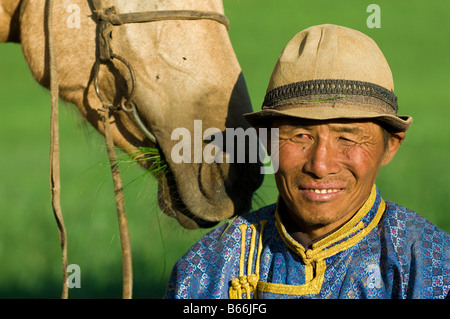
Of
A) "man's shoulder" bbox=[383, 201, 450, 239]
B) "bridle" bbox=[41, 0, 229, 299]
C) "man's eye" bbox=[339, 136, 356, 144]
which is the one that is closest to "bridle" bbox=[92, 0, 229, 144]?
"bridle" bbox=[41, 0, 229, 299]

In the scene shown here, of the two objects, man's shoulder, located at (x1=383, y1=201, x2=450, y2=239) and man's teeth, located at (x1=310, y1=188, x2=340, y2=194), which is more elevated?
man's teeth, located at (x1=310, y1=188, x2=340, y2=194)

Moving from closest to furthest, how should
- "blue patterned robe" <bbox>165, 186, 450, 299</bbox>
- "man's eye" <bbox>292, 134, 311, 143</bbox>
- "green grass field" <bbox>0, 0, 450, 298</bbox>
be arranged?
"blue patterned robe" <bbox>165, 186, 450, 299</bbox>
"man's eye" <bbox>292, 134, 311, 143</bbox>
"green grass field" <bbox>0, 0, 450, 298</bbox>

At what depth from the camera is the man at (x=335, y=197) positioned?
77.7 inches

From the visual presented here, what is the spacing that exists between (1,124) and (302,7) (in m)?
6.58

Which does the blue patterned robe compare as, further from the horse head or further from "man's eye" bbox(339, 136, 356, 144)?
the horse head

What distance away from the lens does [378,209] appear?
83.5 inches

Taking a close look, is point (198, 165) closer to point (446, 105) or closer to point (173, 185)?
point (173, 185)

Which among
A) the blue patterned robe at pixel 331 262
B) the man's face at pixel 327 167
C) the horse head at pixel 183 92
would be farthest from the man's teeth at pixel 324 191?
the horse head at pixel 183 92

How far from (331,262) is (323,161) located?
11.4 inches

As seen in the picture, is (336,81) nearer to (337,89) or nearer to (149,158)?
(337,89)

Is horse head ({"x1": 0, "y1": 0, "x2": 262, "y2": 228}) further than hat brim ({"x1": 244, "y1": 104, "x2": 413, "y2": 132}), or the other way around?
horse head ({"x1": 0, "y1": 0, "x2": 262, "y2": 228})

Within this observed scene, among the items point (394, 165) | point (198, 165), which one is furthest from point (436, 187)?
point (198, 165)

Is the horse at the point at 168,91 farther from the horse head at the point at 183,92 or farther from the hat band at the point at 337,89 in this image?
the hat band at the point at 337,89

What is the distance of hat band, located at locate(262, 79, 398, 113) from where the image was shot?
2002 millimetres
